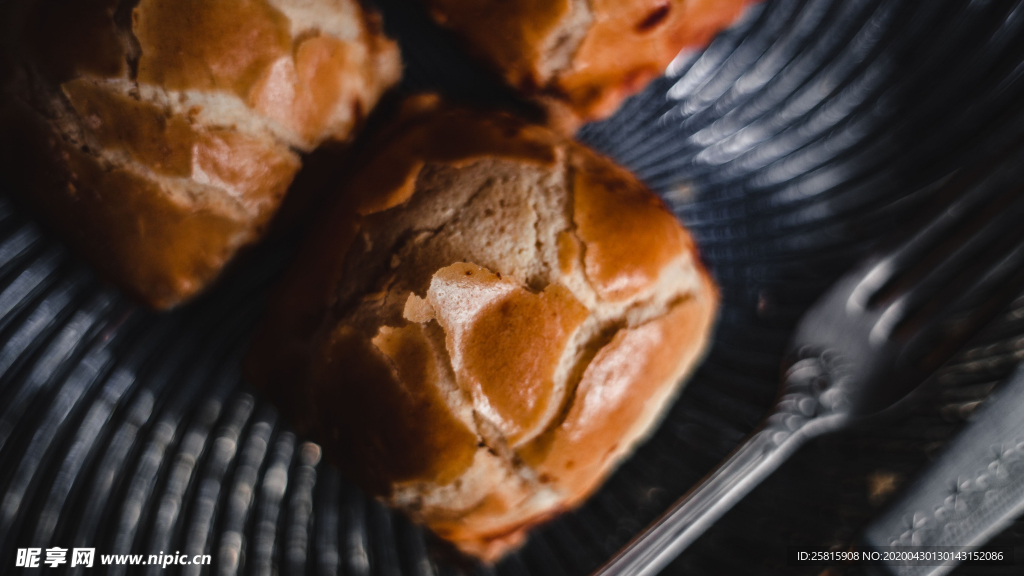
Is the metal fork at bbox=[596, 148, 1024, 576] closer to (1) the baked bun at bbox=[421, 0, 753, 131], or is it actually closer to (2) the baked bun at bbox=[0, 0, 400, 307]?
(1) the baked bun at bbox=[421, 0, 753, 131]

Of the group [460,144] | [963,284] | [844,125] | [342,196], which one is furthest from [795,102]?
[342,196]

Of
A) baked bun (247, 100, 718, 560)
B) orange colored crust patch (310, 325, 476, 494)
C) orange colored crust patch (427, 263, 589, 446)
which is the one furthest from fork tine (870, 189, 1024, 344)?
orange colored crust patch (310, 325, 476, 494)

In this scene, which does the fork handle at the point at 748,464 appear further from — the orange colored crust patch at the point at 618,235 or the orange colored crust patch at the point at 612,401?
the orange colored crust patch at the point at 618,235

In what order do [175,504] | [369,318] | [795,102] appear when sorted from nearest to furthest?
1. [369,318]
2. [175,504]
3. [795,102]

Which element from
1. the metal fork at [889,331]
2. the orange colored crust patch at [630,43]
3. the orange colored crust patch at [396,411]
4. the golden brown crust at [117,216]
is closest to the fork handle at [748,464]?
the metal fork at [889,331]

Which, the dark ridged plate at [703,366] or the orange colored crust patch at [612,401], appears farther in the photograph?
the dark ridged plate at [703,366]

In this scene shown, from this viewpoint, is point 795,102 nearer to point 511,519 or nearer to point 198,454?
point 511,519

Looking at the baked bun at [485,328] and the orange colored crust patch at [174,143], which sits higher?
the orange colored crust patch at [174,143]
